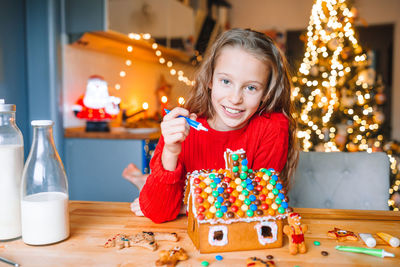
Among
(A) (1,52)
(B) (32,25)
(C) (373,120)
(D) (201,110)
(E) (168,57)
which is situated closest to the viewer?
(D) (201,110)

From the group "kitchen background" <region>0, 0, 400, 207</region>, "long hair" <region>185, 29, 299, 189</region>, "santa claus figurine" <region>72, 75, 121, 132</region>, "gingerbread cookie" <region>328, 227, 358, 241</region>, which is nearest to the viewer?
"gingerbread cookie" <region>328, 227, 358, 241</region>

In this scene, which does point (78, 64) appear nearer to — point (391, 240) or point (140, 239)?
point (140, 239)

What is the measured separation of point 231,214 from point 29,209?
1.28ft

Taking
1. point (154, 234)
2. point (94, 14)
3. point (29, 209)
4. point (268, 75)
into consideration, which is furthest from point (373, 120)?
point (29, 209)

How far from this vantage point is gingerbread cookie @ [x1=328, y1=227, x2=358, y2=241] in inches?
28.1

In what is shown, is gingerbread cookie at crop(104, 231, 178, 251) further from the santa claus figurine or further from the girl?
the santa claus figurine

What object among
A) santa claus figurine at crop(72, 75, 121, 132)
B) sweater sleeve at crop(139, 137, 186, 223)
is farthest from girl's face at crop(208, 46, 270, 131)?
santa claus figurine at crop(72, 75, 121, 132)

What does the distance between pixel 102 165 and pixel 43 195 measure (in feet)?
4.65

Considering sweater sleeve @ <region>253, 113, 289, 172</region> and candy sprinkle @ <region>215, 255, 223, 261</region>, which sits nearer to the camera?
candy sprinkle @ <region>215, 255, 223, 261</region>

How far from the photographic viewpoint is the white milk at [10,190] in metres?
0.68

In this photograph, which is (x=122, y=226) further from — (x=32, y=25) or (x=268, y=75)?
(x=32, y=25)

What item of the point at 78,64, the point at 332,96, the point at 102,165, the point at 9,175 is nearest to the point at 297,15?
the point at 332,96

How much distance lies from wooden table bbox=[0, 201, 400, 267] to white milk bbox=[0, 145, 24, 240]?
3 cm

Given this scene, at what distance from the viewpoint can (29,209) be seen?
25.8 inches
